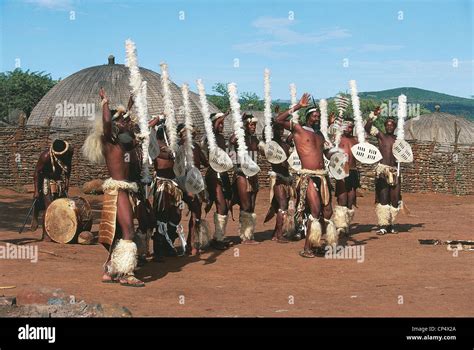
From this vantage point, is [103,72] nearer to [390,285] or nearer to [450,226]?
[450,226]

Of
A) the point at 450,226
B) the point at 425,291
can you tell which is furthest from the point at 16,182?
the point at 425,291

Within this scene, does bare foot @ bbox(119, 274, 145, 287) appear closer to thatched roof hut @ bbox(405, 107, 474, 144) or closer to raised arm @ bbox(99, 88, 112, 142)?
raised arm @ bbox(99, 88, 112, 142)

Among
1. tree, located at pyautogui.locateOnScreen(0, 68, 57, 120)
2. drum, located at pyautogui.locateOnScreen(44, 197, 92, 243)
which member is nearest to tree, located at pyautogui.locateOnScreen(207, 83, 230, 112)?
tree, located at pyautogui.locateOnScreen(0, 68, 57, 120)

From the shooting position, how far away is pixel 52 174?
11.6 metres

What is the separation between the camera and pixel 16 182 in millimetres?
21109

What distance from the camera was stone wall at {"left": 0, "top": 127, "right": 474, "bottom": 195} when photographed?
21.2 metres

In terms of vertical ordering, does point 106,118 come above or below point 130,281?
above

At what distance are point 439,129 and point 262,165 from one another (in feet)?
33.2

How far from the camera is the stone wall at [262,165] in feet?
69.5

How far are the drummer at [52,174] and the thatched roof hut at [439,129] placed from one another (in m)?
19.8

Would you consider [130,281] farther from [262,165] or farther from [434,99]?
[434,99]

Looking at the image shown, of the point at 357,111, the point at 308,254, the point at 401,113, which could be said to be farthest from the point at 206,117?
the point at 401,113
